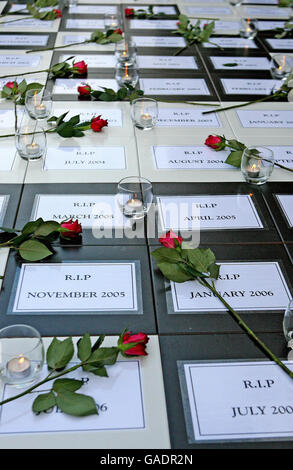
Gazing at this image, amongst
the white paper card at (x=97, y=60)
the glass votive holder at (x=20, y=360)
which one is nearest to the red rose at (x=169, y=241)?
the glass votive holder at (x=20, y=360)

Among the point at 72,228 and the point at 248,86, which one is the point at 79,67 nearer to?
the point at 248,86

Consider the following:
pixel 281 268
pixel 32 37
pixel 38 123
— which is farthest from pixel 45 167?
pixel 32 37

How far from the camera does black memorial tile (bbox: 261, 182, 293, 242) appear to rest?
1.55m

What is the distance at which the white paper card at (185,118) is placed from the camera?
81.7 inches

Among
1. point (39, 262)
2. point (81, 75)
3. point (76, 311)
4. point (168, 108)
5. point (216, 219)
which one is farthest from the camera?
point (81, 75)

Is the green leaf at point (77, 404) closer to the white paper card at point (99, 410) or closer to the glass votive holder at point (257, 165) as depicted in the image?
the white paper card at point (99, 410)

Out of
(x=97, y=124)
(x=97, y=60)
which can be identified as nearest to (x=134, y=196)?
(x=97, y=124)

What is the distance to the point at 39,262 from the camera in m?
1.37

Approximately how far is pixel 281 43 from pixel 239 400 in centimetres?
232

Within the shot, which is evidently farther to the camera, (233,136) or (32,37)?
(32,37)

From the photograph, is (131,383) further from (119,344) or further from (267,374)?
(267,374)

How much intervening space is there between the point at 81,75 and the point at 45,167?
2.60ft

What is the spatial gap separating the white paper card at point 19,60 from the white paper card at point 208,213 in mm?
1172

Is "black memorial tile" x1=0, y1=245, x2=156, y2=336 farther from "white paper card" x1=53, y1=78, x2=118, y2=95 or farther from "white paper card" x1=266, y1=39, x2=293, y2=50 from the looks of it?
"white paper card" x1=266, y1=39, x2=293, y2=50
